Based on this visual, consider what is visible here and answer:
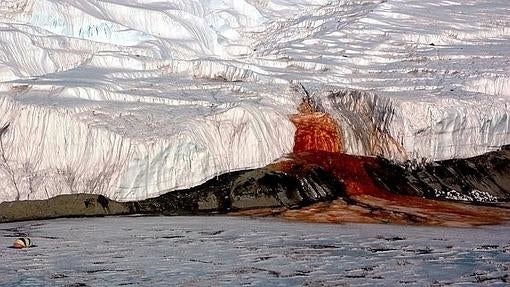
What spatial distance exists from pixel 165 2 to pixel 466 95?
14553 millimetres

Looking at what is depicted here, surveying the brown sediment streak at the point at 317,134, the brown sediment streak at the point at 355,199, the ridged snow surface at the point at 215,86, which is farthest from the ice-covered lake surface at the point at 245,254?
the brown sediment streak at the point at 317,134

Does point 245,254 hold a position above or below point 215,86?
below

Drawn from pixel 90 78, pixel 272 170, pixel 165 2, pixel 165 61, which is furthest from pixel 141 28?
pixel 272 170

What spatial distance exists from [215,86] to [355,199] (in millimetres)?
6181

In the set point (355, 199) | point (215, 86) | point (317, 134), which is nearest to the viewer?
point (355, 199)

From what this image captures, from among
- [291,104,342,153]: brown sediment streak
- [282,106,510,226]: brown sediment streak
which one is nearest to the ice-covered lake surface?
[282,106,510,226]: brown sediment streak

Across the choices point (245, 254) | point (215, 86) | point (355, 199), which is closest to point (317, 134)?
point (355, 199)

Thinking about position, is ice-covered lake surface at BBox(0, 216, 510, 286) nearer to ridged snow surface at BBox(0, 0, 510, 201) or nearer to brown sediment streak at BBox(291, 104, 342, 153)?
ridged snow surface at BBox(0, 0, 510, 201)

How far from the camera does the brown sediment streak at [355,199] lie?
1550 cm

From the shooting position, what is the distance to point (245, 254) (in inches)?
447

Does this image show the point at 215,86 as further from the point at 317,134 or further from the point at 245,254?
the point at 245,254

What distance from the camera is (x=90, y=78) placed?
67.8 ft

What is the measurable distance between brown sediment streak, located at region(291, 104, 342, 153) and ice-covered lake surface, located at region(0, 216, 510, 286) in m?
4.28

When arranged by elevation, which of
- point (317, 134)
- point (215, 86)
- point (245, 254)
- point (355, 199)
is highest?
point (215, 86)
